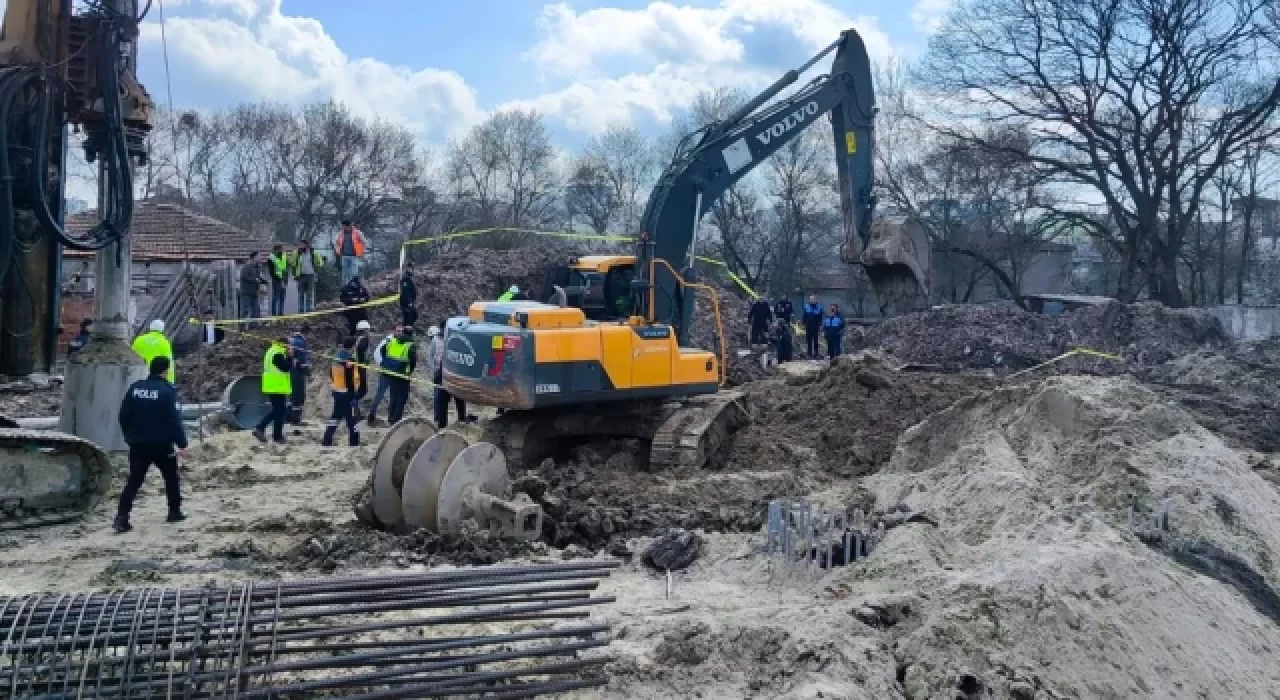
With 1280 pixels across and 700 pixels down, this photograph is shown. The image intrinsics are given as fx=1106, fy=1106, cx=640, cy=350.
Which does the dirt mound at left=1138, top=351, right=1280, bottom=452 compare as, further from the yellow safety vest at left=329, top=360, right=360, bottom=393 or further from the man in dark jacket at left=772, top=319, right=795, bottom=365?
the yellow safety vest at left=329, top=360, right=360, bottom=393

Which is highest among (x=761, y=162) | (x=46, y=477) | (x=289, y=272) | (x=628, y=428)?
(x=761, y=162)

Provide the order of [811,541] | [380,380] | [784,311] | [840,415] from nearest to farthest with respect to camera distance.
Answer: [811,541] → [840,415] → [380,380] → [784,311]

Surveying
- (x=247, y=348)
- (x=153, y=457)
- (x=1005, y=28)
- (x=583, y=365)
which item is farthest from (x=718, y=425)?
(x=1005, y=28)

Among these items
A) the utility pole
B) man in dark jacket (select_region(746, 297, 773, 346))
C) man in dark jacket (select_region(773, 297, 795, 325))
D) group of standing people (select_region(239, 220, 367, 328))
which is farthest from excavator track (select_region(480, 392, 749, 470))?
man in dark jacket (select_region(746, 297, 773, 346))

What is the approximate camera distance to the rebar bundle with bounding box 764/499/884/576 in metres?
6.91

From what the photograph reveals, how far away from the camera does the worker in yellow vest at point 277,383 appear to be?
1255 cm

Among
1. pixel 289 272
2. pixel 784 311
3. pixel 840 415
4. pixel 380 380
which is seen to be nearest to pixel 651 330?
pixel 840 415

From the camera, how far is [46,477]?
8961 millimetres

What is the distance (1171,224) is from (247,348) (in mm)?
24970

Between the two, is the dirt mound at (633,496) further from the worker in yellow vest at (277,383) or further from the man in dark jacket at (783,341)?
the man in dark jacket at (783,341)

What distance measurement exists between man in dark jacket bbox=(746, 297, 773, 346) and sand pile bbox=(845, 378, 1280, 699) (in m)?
13.9

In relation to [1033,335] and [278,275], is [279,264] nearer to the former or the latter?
[278,275]

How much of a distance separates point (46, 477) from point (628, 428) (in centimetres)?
514

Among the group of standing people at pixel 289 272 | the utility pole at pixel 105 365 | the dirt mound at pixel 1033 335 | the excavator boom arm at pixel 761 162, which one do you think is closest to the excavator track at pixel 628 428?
the excavator boom arm at pixel 761 162
